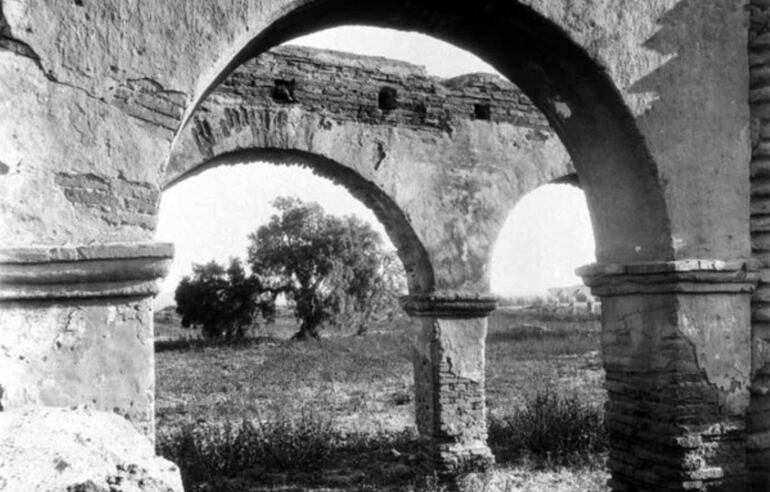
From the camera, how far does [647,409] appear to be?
12.3ft

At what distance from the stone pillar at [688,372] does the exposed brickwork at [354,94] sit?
15.6 feet

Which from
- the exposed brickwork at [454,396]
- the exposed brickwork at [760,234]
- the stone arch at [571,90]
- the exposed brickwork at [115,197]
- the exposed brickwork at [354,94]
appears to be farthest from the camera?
the exposed brickwork at [454,396]

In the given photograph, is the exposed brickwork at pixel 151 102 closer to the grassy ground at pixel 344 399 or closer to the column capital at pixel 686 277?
the column capital at pixel 686 277

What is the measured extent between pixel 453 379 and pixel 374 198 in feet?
7.34

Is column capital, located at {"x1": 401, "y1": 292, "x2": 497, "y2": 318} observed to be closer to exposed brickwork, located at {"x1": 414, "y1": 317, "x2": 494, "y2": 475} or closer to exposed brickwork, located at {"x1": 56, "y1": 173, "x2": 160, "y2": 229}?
exposed brickwork, located at {"x1": 414, "y1": 317, "x2": 494, "y2": 475}

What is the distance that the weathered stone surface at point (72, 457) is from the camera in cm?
212

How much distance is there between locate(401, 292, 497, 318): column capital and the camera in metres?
7.62

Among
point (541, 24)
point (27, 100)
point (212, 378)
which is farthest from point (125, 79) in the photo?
point (212, 378)

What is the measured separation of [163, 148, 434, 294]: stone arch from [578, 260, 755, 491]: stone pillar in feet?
13.8

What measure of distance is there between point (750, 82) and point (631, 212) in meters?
0.96

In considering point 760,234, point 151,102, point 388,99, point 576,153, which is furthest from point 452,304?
point 151,102

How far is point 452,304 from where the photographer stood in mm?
7625

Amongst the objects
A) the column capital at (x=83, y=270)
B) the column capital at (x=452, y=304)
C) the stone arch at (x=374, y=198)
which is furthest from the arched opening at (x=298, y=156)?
the column capital at (x=83, y=270)

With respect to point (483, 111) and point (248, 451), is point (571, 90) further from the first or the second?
point (248, 451)
